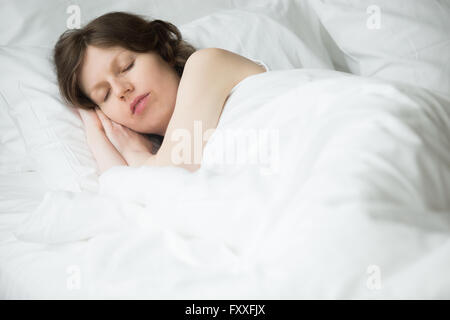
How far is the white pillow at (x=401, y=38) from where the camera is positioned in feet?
4.30

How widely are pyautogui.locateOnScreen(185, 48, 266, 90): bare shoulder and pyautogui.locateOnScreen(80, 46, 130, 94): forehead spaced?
20 centimetres

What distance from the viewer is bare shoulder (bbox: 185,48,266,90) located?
1.12 meters

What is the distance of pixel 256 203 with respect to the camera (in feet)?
2.23

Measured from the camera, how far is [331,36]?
5.04 feet

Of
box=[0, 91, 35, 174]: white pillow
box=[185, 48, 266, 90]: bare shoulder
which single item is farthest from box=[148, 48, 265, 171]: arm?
box=[0, 91, 35, 174]: white pillow

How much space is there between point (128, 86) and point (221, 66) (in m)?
0.23

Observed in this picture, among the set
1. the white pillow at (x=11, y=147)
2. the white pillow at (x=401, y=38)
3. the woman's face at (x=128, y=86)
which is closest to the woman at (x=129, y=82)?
the woman's face at (x=128, y=86)

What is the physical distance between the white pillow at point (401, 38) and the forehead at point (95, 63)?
0.65 metres

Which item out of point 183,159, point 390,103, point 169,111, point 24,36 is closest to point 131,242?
point 183,159

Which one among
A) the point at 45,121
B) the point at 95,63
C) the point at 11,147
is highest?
the point at 95,63

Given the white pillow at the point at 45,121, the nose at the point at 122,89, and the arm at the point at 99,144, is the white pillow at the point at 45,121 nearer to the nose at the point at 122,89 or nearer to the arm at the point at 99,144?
the arm at the point at 99,144

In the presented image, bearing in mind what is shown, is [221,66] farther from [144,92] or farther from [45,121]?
[45,121]

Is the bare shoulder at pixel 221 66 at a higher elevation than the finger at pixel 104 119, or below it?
higher

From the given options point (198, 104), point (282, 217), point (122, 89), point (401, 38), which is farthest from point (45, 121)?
point (401, 38)
